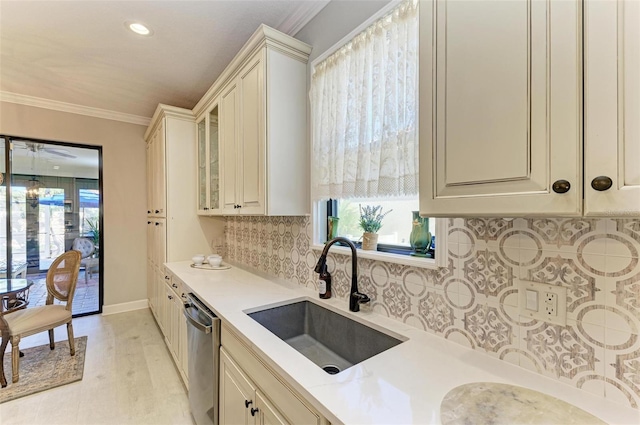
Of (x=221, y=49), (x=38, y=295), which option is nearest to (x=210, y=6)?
(x=221, y=49)

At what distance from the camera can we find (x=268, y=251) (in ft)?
7.58

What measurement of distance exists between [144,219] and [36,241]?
1.13 meters

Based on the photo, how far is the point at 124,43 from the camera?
2.19 meters

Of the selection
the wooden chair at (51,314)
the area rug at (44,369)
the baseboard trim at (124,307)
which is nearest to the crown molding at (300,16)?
the wooden chair at (51,314)

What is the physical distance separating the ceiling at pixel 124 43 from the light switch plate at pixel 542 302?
1853 mm

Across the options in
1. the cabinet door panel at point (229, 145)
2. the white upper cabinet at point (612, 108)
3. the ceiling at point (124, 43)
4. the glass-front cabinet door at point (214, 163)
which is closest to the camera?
the white upper cabinet at point (612, 108)

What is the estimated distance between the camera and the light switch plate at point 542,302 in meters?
0.85

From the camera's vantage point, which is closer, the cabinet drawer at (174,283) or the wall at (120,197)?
the cabinet drawer at (174,283)

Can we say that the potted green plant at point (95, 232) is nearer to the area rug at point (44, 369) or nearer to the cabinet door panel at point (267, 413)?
the area rug at point (44, 369)

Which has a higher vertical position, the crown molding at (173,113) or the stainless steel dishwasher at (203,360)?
the crown molding at (173,113)

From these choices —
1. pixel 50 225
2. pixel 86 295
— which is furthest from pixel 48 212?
pixel 86 295

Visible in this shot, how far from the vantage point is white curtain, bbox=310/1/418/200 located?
1.23 metres

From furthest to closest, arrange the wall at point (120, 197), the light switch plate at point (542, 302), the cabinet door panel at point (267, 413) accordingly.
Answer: the wall at point (120, 197) < the cabinet door panel at point (267, 413) < the light switch plate at point (542, 302)

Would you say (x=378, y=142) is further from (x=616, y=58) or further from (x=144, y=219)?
(x=144, y=219)
